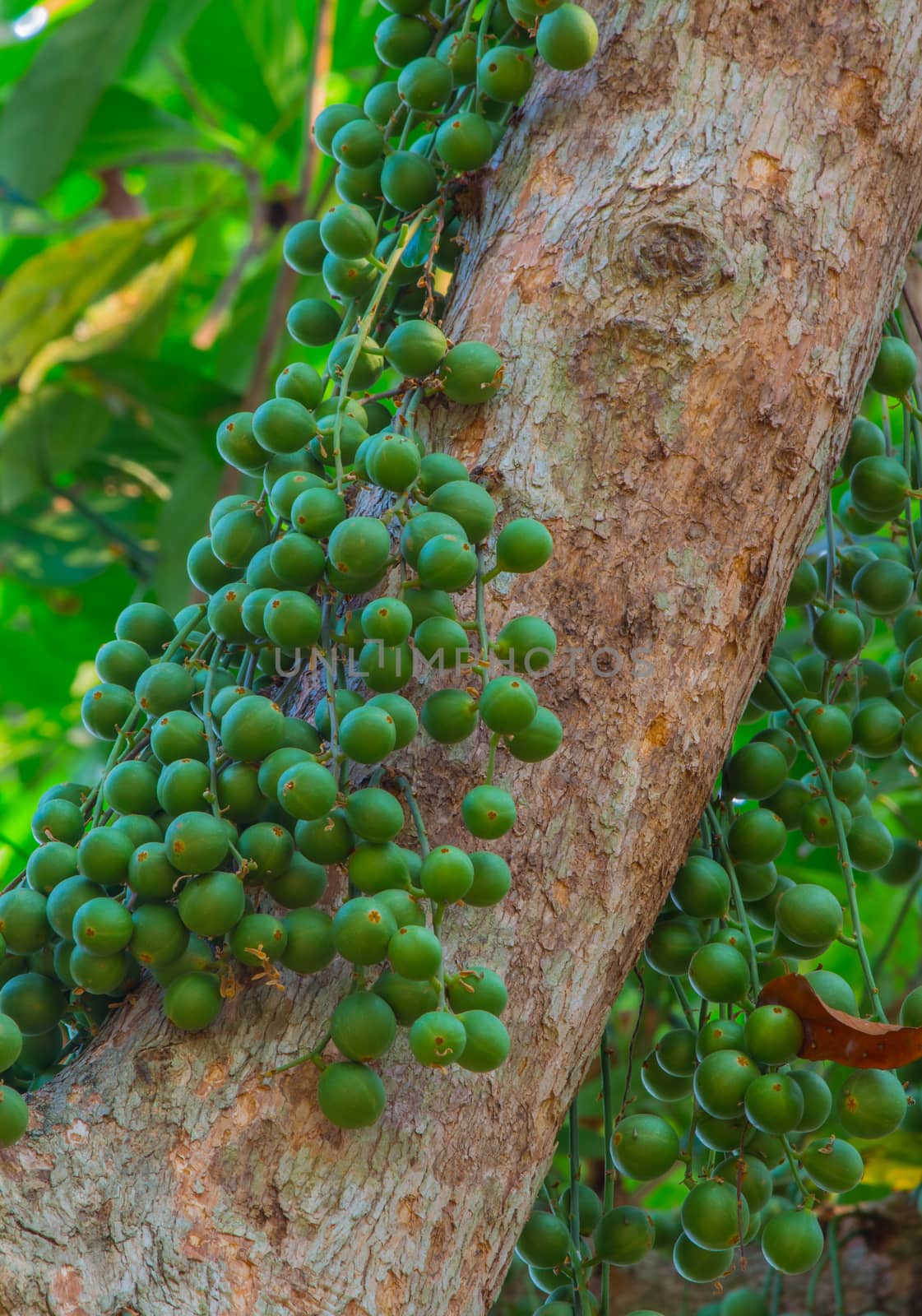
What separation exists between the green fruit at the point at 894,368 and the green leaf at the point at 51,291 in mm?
1853

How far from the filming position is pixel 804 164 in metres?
1.19

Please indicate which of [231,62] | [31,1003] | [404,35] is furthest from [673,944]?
[231,62]

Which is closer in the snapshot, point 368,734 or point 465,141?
point 368,734

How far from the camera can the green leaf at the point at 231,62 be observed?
295 centimetres

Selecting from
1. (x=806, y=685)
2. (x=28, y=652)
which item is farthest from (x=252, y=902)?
(x=28, y=652)

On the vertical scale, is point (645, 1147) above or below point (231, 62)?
below

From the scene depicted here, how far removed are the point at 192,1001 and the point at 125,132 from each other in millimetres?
2514

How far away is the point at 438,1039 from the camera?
0.84m

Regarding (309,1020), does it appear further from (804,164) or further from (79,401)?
(79,401)

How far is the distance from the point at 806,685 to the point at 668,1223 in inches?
26.5

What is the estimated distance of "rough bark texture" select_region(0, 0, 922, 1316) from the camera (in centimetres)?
87

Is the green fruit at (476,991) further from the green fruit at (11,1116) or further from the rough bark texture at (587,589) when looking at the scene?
the green fruit at (11,1116)

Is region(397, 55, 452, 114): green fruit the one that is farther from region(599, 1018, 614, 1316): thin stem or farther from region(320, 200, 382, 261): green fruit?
region(599, 1018, 614, 1316): thin stem

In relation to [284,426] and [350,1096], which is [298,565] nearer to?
[284,426]
